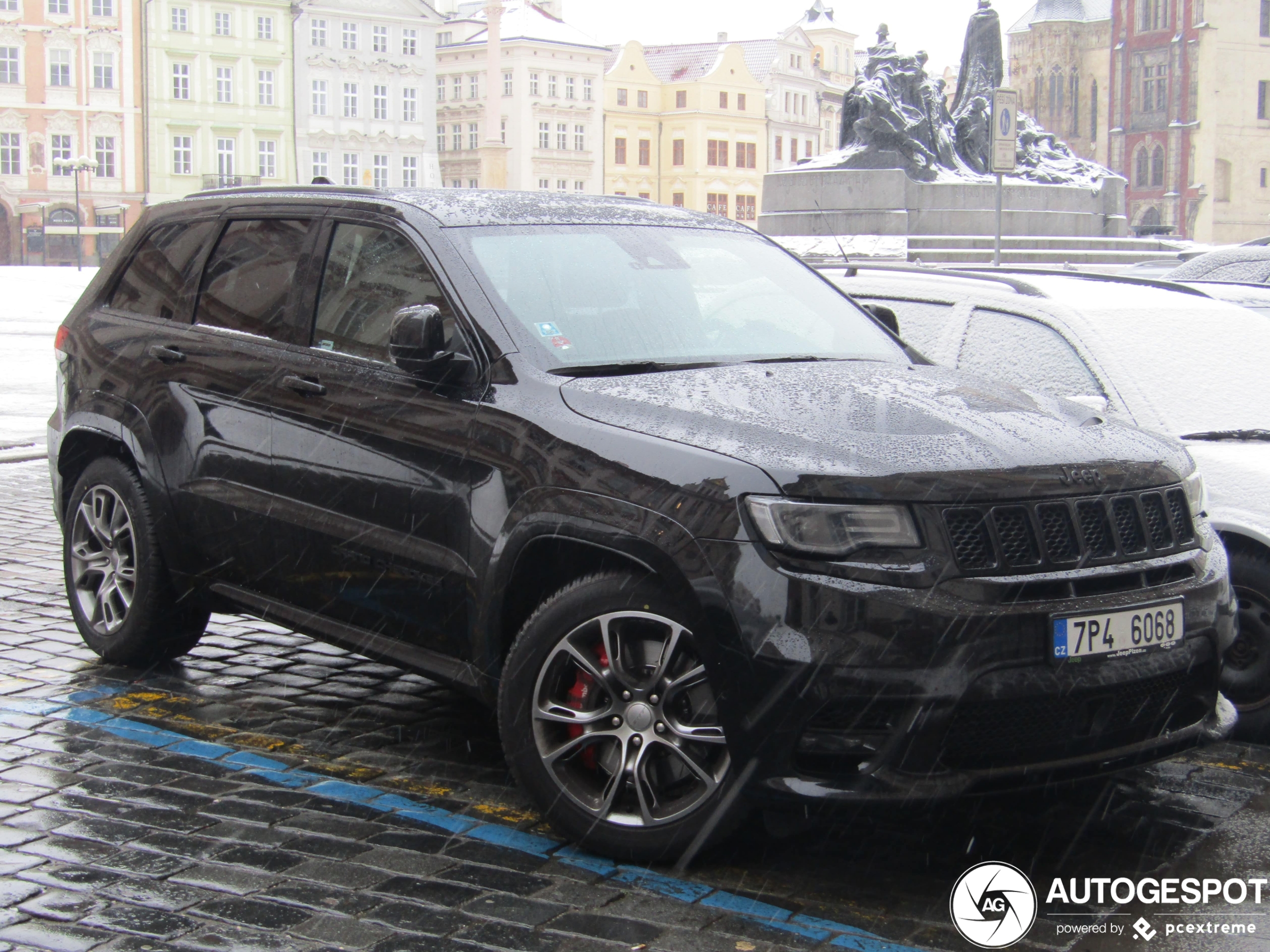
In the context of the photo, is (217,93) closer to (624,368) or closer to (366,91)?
(366,91)

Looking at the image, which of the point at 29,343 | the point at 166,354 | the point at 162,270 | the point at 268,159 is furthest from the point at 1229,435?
the point at 268,159

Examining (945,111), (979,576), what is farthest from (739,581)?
(945,111)

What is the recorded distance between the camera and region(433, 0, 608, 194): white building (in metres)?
99.2

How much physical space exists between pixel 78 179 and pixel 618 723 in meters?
74.8

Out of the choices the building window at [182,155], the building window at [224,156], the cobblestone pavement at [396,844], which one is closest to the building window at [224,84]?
the building window at [224,156]

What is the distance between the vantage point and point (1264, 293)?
7910 millimetres

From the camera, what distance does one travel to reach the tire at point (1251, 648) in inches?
212

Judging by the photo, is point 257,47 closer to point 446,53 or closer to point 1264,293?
point 446,53

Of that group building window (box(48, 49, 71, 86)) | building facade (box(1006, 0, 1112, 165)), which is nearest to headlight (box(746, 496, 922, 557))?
building window (box(48, 49, 71, 86))

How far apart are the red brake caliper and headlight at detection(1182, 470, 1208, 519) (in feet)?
5.59

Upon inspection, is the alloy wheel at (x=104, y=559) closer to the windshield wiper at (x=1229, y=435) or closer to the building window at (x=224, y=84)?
the windshield wiper at (x=1229, y=435)

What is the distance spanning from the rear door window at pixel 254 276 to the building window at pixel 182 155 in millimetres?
78788

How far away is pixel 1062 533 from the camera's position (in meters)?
3.91

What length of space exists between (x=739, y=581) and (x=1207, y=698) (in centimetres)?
143
